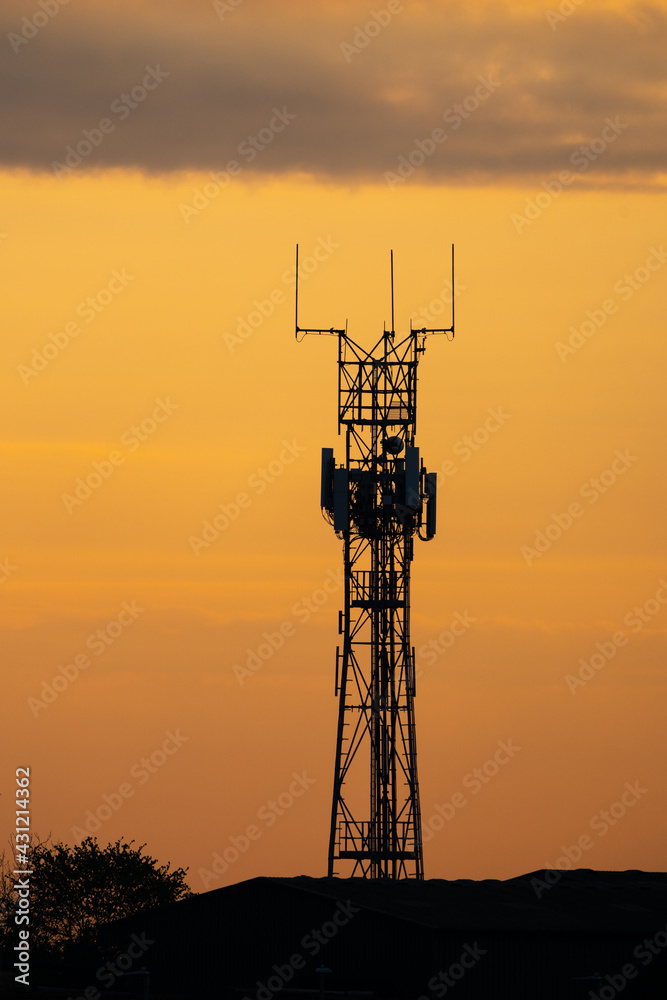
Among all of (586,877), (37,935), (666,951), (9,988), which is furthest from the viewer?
(37,935)

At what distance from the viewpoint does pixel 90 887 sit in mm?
119750

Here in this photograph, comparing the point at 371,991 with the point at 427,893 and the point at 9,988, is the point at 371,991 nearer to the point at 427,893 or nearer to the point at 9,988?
the point at 427,893

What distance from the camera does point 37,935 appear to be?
114500mm

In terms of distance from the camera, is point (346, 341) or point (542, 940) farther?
point (346, 341)

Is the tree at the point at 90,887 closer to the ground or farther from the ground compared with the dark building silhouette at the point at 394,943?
farther from the ground

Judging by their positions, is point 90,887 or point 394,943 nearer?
point 394,943

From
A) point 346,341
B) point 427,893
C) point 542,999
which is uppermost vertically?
point 346,341

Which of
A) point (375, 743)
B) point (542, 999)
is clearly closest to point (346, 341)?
point (375, 743)

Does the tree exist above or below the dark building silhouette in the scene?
above

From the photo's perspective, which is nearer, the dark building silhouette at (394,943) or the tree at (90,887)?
the dark building silhouette at (394,943)

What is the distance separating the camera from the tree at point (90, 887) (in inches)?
4633

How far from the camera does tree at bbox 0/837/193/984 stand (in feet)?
386

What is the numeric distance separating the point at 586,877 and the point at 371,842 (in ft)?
43.6

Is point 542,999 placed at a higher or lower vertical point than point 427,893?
lower
